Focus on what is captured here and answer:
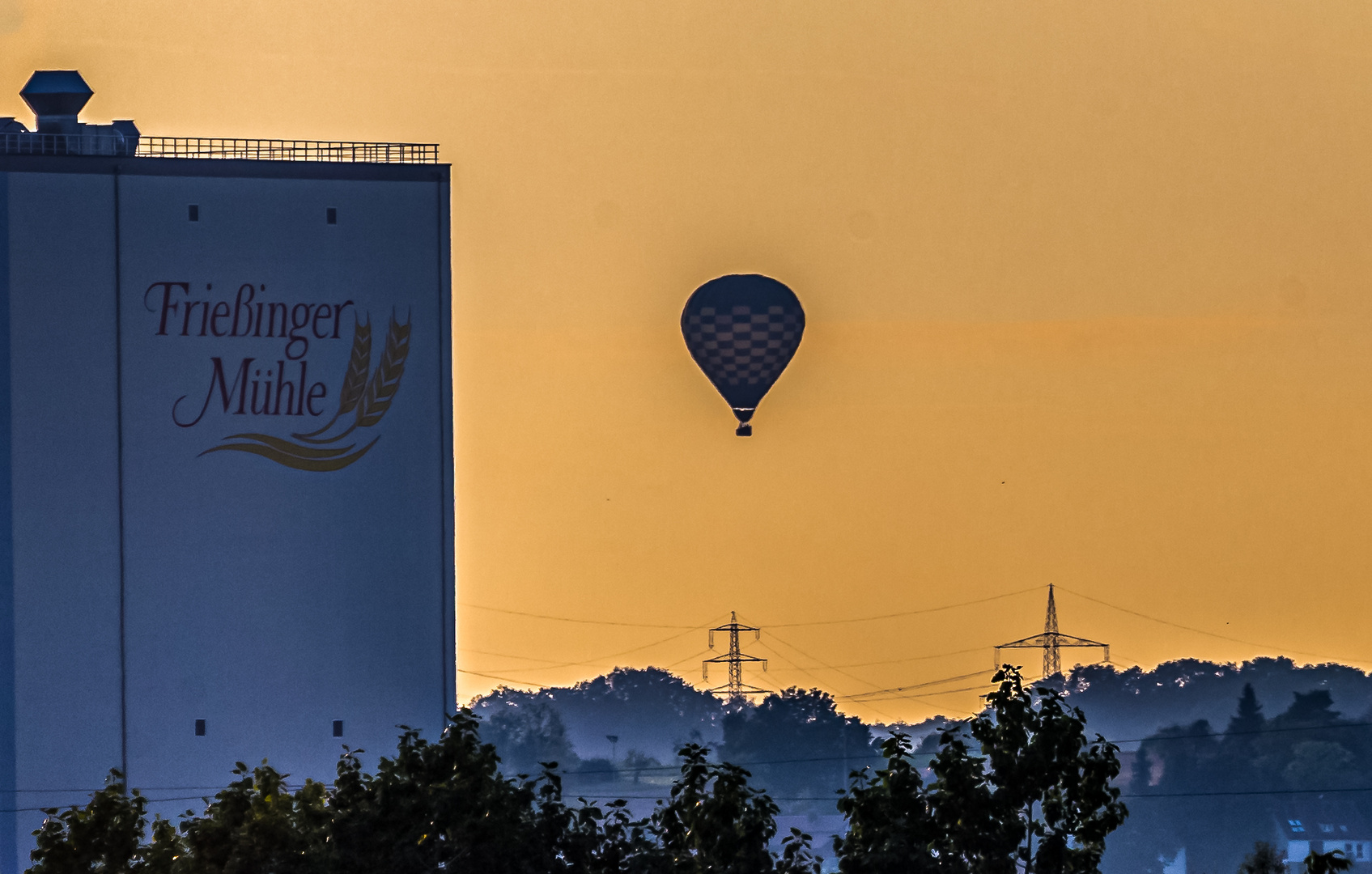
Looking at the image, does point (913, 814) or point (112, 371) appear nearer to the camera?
point (913, 814)

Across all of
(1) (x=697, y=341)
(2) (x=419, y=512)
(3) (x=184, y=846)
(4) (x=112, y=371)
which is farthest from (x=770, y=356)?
(3) (x=184, y=846)

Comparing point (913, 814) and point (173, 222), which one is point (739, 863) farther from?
point (173, 222)

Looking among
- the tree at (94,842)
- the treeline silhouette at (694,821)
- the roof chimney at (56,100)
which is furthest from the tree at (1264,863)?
the roof chimney at (56,100)

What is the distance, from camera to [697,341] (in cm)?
12119

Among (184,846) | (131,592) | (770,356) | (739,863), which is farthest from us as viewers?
(770,356)

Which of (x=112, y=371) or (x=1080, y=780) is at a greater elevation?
(x=112, y=371)

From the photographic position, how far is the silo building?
95.1 m

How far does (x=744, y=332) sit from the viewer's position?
119688 mm

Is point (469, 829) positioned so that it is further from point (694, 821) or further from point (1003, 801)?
point (1003, 801)

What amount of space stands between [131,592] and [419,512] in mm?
11649

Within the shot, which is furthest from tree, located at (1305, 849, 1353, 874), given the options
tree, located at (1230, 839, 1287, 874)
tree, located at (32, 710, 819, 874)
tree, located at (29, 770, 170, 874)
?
tree, located at (29, 770, 170, 874)

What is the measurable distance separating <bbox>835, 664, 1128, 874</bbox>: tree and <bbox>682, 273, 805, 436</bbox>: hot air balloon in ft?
241

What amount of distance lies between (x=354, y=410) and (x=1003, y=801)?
5380 cm

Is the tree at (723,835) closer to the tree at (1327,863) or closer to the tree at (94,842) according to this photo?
the tree at (1327,863)
